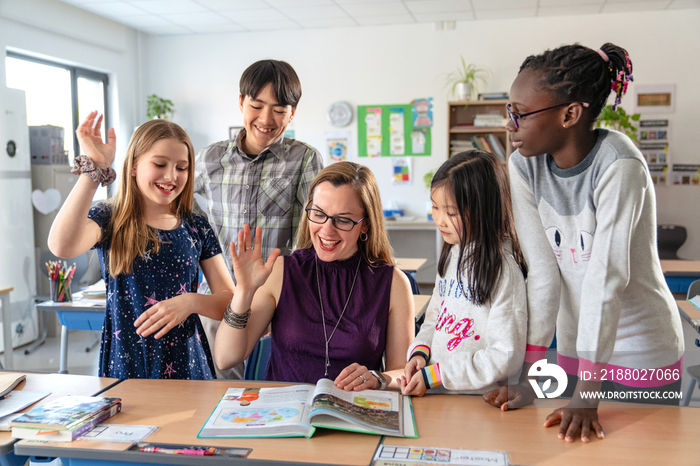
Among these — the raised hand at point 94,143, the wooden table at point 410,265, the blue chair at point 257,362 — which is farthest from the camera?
the wooden table at point 410,265

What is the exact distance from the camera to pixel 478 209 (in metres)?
1.45

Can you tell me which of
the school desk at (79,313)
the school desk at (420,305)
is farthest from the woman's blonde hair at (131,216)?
the school desk at (79,313)

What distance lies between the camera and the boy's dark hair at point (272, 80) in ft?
7.15

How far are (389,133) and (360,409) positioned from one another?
5249mm

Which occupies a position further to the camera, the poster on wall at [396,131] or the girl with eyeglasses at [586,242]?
the poster on wall at [396,131]

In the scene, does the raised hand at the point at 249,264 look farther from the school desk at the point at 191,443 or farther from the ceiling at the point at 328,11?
the ceiling at the point at 328,11

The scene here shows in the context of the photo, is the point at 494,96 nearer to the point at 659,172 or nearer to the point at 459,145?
the point at 459,145

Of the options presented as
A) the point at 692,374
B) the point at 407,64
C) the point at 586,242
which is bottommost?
the point at 692,374

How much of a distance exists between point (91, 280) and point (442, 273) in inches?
184

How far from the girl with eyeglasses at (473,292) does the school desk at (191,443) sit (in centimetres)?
29

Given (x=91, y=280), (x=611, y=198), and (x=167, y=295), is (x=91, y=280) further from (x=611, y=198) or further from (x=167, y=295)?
(x=611, y=198)

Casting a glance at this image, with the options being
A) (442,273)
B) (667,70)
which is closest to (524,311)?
(442,273)

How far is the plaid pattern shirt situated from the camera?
7.61 feet

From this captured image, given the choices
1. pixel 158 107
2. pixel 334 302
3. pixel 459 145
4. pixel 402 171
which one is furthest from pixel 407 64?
pixel 334 302
